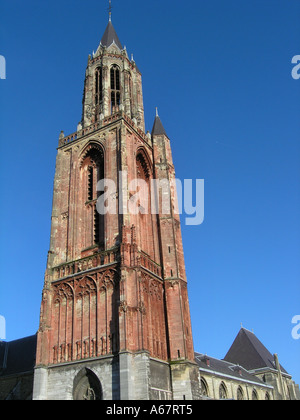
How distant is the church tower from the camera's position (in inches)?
850

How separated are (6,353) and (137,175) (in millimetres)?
20724

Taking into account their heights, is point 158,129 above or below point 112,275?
above

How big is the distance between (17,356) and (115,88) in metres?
25.0

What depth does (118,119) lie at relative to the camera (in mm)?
29891

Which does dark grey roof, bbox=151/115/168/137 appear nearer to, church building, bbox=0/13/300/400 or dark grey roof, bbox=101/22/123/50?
church building, bbox=0/13/300/400

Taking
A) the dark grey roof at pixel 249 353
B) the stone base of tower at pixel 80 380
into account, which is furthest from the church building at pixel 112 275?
the dark grey roof at pixel 249 353

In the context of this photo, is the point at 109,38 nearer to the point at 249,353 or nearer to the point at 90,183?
the point at 90,183

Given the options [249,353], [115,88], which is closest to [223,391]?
[249,353]

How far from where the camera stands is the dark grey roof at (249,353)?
50.7m

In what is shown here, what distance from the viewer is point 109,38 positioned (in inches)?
1533

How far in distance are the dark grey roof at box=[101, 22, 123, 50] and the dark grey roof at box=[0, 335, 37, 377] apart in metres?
28.2

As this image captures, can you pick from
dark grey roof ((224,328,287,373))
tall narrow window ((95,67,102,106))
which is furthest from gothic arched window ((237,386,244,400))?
tall narrow window ((95,67,102,106))

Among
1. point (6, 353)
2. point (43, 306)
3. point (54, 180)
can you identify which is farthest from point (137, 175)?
point (6, 353)

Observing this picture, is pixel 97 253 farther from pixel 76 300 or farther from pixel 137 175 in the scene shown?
pixel 137 175
